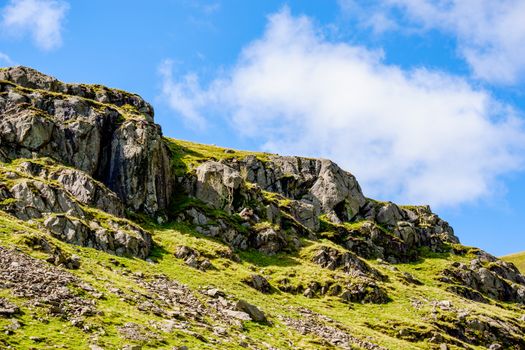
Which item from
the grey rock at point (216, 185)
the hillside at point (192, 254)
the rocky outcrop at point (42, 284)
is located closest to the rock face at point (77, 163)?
the hillside at point (192, 254)

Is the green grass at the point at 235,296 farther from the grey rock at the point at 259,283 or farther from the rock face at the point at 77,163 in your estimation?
the rock face at the point at 77,163

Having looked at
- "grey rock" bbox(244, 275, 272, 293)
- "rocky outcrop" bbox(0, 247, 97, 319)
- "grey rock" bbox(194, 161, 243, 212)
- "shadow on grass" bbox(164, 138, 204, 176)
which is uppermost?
"shadow on grass" bbox(164, 138, 204, 176)

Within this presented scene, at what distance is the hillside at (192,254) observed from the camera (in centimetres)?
3594

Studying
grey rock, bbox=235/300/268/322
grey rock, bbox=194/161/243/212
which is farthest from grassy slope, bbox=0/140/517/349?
grey rock, bbox=194/161/243/212

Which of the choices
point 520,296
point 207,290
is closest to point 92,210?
point 207,290

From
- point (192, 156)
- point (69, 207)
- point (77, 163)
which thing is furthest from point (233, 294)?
point (192, 156)

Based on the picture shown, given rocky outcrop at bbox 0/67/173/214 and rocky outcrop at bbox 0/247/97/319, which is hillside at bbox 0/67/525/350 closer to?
rocky outcrop at bbox 0/247/97/319

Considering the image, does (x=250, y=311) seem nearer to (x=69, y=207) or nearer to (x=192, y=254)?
(x=192, y=254)

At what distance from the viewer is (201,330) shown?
125 ft

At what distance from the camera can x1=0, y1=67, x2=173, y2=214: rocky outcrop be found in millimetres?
78250

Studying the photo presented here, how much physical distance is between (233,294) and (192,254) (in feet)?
46.9

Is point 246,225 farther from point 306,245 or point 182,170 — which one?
point 182,170

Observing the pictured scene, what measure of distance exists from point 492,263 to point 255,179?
64.0 meters

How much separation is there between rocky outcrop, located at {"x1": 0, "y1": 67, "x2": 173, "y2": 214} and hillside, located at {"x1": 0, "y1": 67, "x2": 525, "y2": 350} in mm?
261
